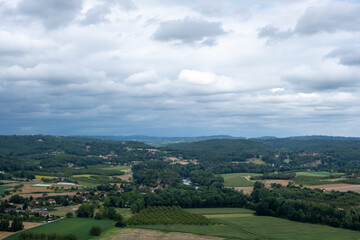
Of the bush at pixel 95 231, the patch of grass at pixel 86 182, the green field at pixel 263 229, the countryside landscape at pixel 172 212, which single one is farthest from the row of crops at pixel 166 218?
the patch of grass at pixel 86 182

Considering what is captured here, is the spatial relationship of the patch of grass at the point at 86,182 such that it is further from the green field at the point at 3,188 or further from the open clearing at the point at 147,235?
the open clearing at the point at 147,235

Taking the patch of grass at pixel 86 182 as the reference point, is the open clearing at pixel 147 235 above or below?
above

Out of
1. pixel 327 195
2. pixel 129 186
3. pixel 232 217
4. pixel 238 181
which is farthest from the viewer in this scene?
pixel 238 181

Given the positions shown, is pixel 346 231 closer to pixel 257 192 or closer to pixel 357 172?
pixel 257 192

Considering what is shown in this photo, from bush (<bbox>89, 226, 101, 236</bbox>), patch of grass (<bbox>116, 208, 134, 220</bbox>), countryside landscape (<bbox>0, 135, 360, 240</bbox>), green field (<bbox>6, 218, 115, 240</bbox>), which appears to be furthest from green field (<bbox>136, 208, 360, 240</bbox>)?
patch of grass (<bbox>116, 208, 134, 220</bbox>)

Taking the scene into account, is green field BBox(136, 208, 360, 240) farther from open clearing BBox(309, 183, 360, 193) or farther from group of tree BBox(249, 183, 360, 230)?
open clearing BBox(309, 183, 360, 193)

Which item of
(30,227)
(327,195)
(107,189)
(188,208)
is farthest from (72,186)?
(327,195)
